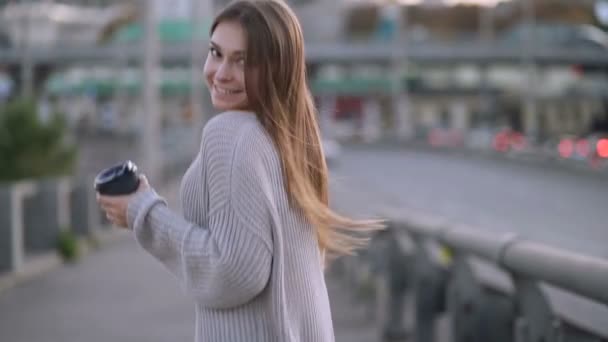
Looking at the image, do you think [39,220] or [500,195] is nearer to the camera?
[39,220]

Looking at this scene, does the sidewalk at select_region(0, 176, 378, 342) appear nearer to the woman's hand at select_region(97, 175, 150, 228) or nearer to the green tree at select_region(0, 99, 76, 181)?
the green tree at select_region(0, 99, 76, 181)

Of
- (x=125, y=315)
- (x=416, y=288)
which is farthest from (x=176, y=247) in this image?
(x=125, y=315)

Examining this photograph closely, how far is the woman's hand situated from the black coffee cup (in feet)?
0.03

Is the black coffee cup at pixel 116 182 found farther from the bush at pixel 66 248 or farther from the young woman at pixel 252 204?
the bush at pixel 66 248

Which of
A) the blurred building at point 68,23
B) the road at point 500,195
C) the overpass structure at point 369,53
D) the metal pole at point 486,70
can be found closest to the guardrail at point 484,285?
the road at point 500,195

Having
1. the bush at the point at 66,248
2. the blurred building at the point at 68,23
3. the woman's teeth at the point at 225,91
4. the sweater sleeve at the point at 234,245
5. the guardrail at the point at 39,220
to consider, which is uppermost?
the woman's teeth at the point at 225,91

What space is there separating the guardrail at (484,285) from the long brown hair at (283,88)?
5.16ft

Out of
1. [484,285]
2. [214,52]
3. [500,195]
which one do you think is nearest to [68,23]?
[500,195]

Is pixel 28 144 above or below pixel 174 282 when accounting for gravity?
above

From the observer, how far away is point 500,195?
3269cm

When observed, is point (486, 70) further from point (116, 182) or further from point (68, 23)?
point (116, 182)

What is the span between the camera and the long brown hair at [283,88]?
298cm

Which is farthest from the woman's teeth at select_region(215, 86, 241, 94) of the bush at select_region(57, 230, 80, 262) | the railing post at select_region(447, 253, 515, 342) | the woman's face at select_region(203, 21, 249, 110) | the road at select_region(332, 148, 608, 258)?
the bush at select_region(57, 230, 80, 262)

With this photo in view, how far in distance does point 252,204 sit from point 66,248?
42.4 ft
